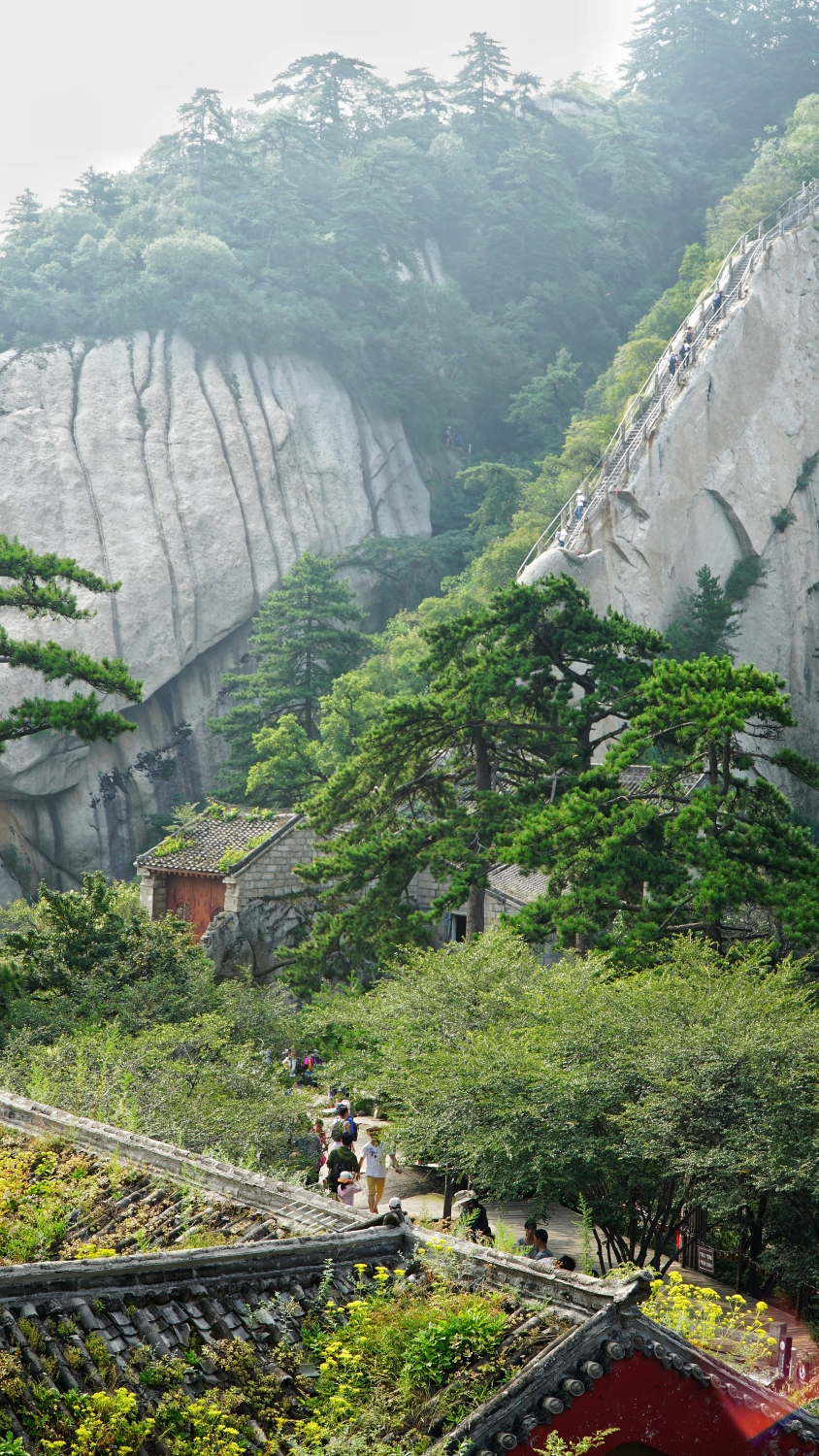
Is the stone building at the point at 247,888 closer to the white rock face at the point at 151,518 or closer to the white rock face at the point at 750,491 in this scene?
the white rock face at the point at 151,518

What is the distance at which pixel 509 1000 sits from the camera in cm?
1575

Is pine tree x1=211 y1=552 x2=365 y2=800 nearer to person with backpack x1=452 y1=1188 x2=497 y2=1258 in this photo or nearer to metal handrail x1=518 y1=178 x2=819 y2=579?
metal handrail x1=518 y1=178 x2=819 y2=579

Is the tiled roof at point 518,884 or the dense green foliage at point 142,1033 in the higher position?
the tiled roof at point 518,884

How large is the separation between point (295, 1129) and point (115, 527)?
31.4 metres

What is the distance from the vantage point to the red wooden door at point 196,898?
1175 inches

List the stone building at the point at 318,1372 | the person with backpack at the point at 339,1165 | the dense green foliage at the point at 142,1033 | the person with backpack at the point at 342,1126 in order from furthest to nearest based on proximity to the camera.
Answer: the person with backpack at the point at 342,1126 < the person with backpack at the point at 339,1165 < the dense green foliage at the point at 142,1033 < the stone building at the point at 318,1372

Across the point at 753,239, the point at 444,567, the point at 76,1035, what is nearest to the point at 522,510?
the point at 444,567

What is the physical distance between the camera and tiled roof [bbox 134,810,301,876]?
2962 centimetres

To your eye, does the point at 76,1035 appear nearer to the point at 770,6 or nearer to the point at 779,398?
the point at 779,398

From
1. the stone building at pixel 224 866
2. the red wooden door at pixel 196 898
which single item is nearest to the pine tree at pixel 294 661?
the stone building at pixel 224 866

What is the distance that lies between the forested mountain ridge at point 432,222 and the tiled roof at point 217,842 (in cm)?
2290

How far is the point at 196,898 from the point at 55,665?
42.1ft

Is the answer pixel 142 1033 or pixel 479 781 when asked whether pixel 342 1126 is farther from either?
pixel 479 781

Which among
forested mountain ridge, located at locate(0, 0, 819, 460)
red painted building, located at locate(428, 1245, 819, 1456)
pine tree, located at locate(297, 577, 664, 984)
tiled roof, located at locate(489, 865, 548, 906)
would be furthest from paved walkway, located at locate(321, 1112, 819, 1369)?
forested mountain ridge, located at locate(0, 0, 819, 460)
